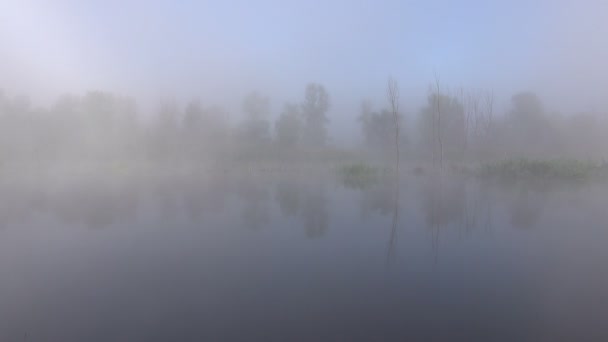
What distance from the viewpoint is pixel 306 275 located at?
4707 millimetres

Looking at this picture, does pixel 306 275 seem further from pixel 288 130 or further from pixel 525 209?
pixel 288 130

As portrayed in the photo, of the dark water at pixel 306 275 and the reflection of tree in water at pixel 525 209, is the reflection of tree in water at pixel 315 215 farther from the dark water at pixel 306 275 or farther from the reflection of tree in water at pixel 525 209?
the reflection of tree in water at pixel 525 209

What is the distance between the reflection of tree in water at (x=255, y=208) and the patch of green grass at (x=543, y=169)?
44.2 ft

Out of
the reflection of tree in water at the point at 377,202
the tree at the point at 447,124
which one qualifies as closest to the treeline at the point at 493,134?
the tree at the point at 447,124

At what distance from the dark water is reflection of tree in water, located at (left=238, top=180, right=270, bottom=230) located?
0.35 ft

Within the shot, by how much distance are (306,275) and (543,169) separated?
60.7ft

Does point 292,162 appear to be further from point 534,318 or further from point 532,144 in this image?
point 534,318

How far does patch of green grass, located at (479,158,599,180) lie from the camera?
17.4 metres

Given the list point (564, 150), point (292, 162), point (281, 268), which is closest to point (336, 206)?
point (281, 268)

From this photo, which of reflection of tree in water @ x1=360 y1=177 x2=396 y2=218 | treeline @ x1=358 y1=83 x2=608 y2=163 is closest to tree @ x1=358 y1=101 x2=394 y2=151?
treeline @ x1=358 y1=83 x2=608 y2=163

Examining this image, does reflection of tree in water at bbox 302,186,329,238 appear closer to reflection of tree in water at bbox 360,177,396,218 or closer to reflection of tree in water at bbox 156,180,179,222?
reflection of tree in water at bbox 360,177,396,218

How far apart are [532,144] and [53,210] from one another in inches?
1561

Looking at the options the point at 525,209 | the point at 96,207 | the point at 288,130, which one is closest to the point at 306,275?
the point at 525,209

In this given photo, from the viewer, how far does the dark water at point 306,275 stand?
332 cm
